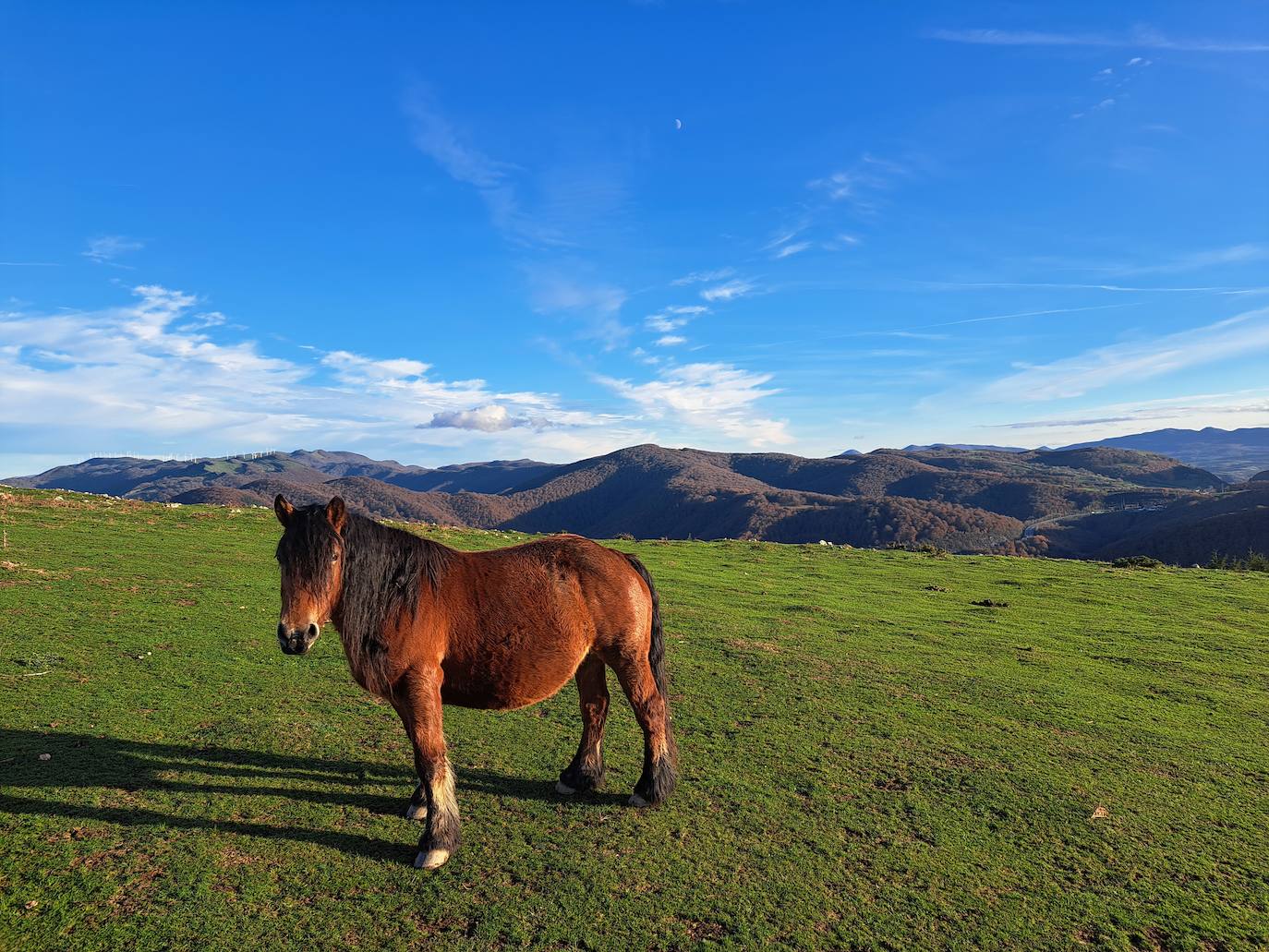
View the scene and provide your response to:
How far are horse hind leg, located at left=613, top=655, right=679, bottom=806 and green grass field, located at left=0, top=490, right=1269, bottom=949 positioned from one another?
0.18m

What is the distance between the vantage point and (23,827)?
4.32 metres

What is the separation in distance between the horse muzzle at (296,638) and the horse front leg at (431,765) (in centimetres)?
75

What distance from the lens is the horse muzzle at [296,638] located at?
4089 mm

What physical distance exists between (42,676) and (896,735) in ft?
32.1

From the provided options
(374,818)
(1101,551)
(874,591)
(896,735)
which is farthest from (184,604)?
(1101,551)

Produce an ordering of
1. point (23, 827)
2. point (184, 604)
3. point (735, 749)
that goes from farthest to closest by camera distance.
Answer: point (184, 604) < point (735, 749) < point (23, 827)

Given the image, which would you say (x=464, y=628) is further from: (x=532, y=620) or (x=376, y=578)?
(x=376, y=578)

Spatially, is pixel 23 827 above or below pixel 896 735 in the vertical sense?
above

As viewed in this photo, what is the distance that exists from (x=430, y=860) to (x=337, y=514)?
2540mm

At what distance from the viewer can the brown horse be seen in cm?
437

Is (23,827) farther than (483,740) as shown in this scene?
No

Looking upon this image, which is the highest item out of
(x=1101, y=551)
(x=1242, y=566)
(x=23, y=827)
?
(x=23, y=827)

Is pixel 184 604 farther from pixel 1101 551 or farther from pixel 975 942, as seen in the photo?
pixel 1101 551

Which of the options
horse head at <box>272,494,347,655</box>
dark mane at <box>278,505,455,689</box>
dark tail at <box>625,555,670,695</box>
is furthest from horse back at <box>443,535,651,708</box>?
horse head at <box>272,494,347,655</box>
